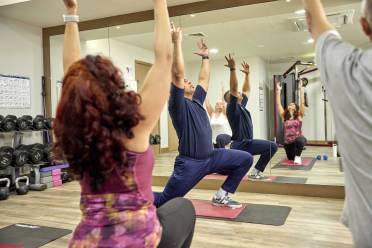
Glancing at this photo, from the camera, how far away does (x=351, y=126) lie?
2.70ft

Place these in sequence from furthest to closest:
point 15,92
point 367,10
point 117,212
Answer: point 15,92 → point 117,212 → point 367,10

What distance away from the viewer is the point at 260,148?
14.0 ft

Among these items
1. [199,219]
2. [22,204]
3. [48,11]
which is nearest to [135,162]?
[199,219]

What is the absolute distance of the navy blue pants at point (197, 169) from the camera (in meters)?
2.59

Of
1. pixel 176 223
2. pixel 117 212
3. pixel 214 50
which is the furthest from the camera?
pixel 214 50

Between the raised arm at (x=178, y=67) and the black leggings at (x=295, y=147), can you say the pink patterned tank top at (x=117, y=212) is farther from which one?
the black leggings at (x=295, y=147)

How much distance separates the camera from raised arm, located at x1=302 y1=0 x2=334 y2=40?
3.02 ft

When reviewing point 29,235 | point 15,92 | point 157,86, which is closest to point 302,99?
point 29,235

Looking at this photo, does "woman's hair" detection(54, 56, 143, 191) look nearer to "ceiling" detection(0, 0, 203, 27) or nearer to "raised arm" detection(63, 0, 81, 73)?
"raised arm" detection(63, 0, 81, 73)

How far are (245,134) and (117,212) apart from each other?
329 cm

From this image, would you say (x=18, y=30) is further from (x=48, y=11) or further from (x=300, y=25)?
(x=300, y=25)

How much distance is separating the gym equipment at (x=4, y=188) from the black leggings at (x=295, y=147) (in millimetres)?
3516

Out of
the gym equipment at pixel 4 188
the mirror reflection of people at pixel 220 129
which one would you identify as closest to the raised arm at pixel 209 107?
the mirror reflection of people at pixel 220 129

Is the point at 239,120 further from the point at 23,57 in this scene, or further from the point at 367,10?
the point at 23,57
